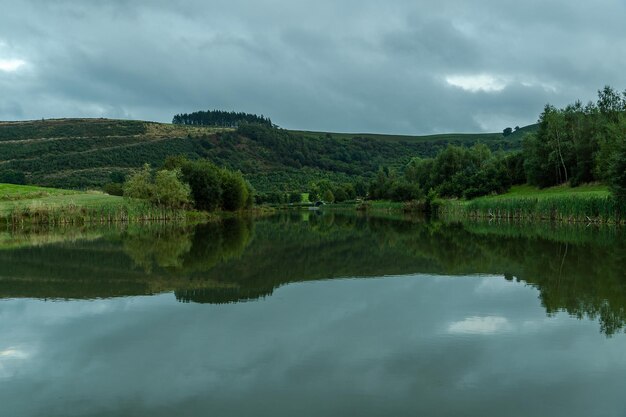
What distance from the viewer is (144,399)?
724 centimetres

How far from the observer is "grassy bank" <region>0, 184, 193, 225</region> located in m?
47.9

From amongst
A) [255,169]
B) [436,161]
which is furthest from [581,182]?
[255,169]

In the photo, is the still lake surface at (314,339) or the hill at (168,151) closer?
the still lake surface at (314,339)

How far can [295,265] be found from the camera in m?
21.5

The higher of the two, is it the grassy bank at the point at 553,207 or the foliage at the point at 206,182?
the foliage at the point at 206,182

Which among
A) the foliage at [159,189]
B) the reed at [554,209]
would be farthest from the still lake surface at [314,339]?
the foliage at [159,189]

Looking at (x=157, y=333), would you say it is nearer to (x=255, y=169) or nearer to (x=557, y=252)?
(x=557, y=252)

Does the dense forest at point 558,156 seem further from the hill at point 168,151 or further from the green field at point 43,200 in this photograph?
the green field at point 43,200

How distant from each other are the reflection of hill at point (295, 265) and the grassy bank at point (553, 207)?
1126cm

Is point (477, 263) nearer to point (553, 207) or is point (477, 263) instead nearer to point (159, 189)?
point (553, 207)

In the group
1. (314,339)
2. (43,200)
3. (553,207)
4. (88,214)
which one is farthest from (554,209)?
(43,200)

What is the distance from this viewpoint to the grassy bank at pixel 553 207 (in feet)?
139

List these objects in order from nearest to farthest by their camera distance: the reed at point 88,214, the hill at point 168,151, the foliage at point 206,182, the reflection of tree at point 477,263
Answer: the reflection of tree at point 477,263
the reed at point 88,214
the foliage at point 206,182
the hill at point 168,151

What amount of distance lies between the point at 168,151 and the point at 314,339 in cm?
12332
